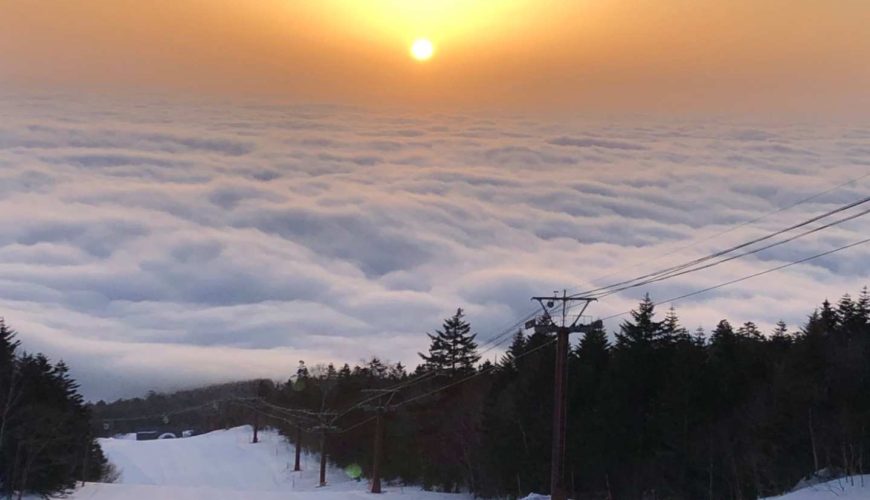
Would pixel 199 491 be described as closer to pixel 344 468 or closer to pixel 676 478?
pixel 676 478

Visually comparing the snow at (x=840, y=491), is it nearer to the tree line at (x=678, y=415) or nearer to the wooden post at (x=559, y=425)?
the tree line at (x=678, y=415)

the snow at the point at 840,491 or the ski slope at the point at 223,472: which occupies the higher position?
the ski slope at the point at 223,472

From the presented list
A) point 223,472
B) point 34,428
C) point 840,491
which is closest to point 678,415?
point 840,491

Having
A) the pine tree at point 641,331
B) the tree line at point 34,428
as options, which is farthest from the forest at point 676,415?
the tree line at point 34,428

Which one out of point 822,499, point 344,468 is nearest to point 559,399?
point 822,499

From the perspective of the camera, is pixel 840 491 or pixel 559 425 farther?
pixel 559 425

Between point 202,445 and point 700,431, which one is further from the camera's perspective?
point 202,445

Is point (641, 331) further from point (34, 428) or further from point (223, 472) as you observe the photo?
point (223, 472)
